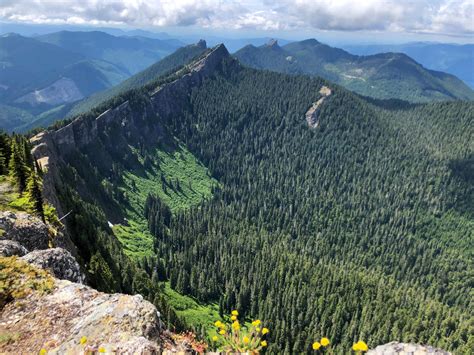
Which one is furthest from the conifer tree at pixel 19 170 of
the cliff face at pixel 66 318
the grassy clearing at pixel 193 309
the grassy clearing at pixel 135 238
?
the grassy clearing at pixel 135 238

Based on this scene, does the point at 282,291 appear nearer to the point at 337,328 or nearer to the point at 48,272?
the point at 337,328

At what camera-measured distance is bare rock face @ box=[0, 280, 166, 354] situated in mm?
19000

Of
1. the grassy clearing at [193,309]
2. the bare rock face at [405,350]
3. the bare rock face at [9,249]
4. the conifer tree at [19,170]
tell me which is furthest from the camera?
the grassy clearing at [193,309]

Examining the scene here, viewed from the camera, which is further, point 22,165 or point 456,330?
point 456,330

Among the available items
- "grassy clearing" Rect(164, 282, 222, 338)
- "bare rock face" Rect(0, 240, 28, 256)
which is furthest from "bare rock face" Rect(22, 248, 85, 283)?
"grassy clearing" Rect(164, 282, 222, 338)

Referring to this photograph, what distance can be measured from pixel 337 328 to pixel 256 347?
155 meters

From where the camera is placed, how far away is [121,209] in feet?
637

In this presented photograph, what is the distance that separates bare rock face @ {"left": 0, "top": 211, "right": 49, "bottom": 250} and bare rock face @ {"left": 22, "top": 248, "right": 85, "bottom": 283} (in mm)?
8534

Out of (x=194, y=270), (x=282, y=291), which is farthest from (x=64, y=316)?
(x=282, y=291)

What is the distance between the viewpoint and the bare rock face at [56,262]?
96.0 feet

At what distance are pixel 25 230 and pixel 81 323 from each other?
78.5 feet

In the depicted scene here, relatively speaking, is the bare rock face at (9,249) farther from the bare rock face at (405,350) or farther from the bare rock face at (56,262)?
the bare rock face at (405,350)

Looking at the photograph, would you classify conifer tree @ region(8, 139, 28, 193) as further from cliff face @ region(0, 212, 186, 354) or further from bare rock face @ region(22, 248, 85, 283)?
cliff face @ region(0, 212, 186, 354)

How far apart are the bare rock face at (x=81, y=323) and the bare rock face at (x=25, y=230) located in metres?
16.5
